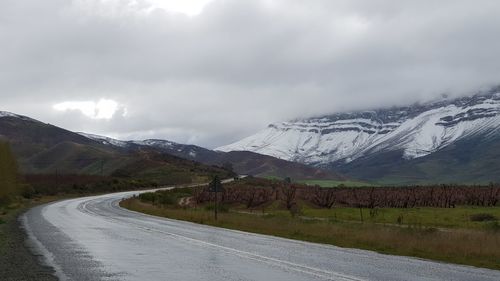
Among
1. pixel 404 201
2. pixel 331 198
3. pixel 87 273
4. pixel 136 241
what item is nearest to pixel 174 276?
pixel 87 273

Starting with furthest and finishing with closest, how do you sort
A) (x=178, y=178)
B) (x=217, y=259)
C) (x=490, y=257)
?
(x=178, y=178) < (x=490, y=257) < (x=217, y=259)

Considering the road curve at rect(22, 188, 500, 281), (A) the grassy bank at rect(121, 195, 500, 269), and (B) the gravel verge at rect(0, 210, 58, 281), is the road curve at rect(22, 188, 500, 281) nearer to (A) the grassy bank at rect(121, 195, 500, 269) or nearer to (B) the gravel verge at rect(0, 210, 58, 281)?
(B) the gravel verge at rect(0, 210, 58, 281)

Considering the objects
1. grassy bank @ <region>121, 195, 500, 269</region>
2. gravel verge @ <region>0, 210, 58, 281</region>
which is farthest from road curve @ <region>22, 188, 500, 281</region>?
grassy bank @ <region>121, 195, 500, 269</region>

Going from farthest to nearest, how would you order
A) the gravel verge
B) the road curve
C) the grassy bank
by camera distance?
the grassy bank, the road curve, the gravel verge

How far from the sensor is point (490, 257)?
70.0 ft

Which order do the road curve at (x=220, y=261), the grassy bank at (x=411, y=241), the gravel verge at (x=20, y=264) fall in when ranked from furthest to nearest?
1. the grassy bank at (x=411, y=241)
2. the road curve at (x=220, y=261)
3. the gravel verge at (x=20, y=264)

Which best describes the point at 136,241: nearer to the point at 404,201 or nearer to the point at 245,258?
the point at 245,258

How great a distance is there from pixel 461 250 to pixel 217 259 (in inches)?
363

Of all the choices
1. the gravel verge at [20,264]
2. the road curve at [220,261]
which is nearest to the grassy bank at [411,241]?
the road curve at [220,261]

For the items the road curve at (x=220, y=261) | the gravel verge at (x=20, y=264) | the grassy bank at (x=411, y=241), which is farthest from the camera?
the grassy bank at (x=411, y=241)

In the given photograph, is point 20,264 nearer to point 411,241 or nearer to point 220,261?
point 220,261

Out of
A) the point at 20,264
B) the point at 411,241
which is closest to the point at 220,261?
the point at 20,264

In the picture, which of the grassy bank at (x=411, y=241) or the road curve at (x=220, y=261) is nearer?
the road curve at (x=220, y=261)

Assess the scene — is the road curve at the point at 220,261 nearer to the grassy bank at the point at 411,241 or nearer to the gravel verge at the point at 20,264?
the gravel verge at the point at 20,264
